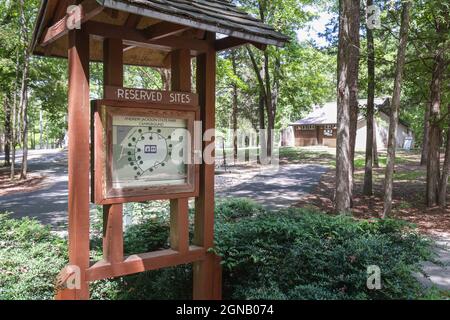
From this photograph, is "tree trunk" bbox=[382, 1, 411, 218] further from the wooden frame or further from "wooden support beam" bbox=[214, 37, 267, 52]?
the wooden frame

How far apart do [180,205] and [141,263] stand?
2.17ft

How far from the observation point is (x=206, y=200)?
414 cm

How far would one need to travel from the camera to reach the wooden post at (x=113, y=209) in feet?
11.6

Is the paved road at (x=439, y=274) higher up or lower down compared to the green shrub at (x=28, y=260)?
lower down

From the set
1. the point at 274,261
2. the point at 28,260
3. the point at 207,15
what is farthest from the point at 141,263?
the point at 207,15

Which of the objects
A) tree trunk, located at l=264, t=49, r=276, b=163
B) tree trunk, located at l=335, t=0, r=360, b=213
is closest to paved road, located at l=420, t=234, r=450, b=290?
Result: tree trunk, located at l=335, t=0, r=360, b=213

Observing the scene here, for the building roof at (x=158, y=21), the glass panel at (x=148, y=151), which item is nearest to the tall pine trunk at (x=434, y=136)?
the building roof at (x=158, y=21)

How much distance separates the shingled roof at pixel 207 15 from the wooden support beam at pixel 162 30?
0.59 feet

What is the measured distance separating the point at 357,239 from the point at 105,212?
2516mm

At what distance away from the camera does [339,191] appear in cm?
970

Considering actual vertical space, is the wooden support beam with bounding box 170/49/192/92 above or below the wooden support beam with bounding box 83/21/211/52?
below

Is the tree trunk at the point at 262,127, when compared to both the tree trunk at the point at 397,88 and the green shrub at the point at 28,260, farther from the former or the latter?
the green shrub at the point at 28,260

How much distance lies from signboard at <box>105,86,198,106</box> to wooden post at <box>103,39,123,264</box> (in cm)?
8

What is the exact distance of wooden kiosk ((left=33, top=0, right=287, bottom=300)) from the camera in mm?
3381
